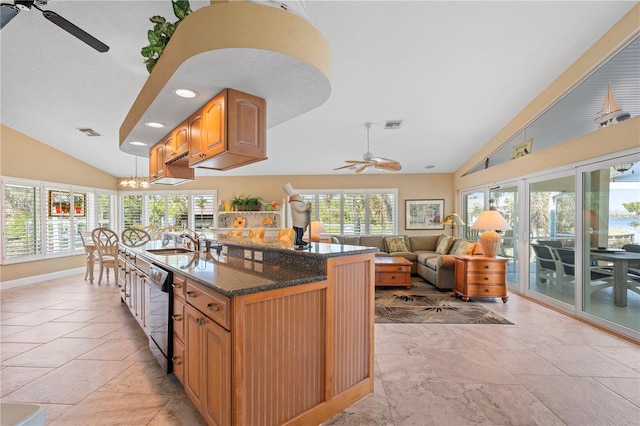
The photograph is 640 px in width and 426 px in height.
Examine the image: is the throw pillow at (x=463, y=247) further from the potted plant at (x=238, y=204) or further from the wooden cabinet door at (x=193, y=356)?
the potted plant at (x=238, y=204)

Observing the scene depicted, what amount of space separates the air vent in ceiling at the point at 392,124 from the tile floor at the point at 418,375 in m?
3.17

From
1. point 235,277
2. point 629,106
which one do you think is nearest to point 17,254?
point 235,277

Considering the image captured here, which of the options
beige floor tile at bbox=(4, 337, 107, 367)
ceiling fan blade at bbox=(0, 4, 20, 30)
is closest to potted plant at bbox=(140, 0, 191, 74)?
ceiling fan blade at bbox=(0, 4, 20, 30)

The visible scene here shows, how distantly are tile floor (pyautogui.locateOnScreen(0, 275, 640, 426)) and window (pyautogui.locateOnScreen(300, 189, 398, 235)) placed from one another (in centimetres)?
429

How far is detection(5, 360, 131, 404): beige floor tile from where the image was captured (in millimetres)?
2176

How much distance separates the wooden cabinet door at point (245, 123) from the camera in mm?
2240

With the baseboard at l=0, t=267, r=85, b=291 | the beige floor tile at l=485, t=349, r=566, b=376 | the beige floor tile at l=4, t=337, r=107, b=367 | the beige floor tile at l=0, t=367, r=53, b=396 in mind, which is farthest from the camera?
Result: the baseboard at l=0, t=267, r=85, b=291

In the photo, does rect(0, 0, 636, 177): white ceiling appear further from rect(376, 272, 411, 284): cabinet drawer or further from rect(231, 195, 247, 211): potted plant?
rect(376, 272, 411, 284): cabinet drawer

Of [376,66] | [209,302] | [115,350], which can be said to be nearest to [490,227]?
[376,66]

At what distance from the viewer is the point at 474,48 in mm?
3256

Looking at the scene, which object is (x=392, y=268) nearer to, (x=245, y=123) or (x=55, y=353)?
(x=245, y=123)

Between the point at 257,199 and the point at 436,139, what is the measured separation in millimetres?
4402

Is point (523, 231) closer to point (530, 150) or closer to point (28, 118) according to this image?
point (530, 150)

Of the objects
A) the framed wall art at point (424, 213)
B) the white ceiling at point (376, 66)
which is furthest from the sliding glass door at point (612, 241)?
the framed wall art at point (424, 213)
